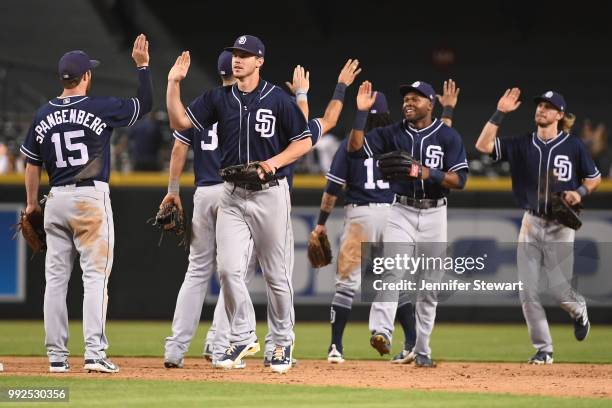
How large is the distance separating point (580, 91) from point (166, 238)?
10711 mm

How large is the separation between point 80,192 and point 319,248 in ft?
8.31

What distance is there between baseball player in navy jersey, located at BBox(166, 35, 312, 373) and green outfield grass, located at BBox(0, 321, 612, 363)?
7.39 ft

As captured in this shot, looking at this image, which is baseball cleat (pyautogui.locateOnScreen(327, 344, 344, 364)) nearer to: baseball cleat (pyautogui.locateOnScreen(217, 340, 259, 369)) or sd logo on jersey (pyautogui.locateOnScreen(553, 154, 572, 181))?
baseball cleat (pyautogui.locateOnScreen(217, 340, 259, 369))

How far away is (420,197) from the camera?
8.70m

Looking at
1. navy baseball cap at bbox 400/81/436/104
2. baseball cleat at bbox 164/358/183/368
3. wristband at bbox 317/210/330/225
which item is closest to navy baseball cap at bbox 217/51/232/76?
navy baseball cap at bbox 400/81/436/104

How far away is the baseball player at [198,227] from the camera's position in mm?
8055

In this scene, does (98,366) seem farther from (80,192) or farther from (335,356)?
(335,356)

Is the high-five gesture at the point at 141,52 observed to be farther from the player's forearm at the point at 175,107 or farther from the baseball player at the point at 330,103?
the baseball player at the point at 330,103

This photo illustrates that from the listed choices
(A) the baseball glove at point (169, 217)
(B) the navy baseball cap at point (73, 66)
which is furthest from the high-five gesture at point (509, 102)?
(B) the navy baseball cap at point (73, 66)

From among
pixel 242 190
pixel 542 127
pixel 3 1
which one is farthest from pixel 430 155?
pixel 3 1

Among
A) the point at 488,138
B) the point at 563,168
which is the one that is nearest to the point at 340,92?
the point at 488,138

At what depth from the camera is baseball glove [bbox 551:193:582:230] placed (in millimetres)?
9117

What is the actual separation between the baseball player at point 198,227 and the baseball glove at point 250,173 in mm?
703

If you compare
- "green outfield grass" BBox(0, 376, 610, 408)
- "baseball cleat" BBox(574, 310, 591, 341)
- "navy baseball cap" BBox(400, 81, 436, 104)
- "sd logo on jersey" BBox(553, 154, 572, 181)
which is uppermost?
"navy baseball cap" BBox(400, 81, 436, 104)
